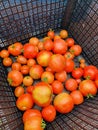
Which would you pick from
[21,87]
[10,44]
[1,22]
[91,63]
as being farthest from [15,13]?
[91,63]

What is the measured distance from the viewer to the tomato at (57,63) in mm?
1123

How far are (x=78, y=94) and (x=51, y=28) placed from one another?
0.50 metres

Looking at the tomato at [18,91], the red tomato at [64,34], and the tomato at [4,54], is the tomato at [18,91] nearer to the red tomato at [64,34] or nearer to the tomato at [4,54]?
the tomato at [4,54]

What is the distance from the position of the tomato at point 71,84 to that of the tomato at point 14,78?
262 mm

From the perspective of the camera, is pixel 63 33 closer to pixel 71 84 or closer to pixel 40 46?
pixel 40 46

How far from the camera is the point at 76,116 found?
1037 mm

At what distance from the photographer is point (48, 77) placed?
1156 mm

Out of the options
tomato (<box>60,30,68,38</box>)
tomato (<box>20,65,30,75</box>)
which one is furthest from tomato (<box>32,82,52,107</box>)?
tomato (<box>60,30,68,38</box>)

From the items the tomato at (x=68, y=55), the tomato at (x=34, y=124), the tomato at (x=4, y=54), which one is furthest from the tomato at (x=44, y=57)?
the tomato at (x=34, y=124)

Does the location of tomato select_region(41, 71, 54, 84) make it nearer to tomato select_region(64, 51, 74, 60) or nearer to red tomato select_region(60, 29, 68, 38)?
tomato select_region(64, 51, 74, 60)

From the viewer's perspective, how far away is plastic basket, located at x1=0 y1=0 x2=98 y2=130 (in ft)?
3.30

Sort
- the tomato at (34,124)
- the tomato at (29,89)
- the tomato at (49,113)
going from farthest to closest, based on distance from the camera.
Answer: the tomato at (29,89) < the tomato at (49,113) < the tomato at (34,124)

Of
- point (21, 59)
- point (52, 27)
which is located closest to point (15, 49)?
point (21, 59)

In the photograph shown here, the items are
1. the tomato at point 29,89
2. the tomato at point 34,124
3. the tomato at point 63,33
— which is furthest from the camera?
the tomato at point 63,33
